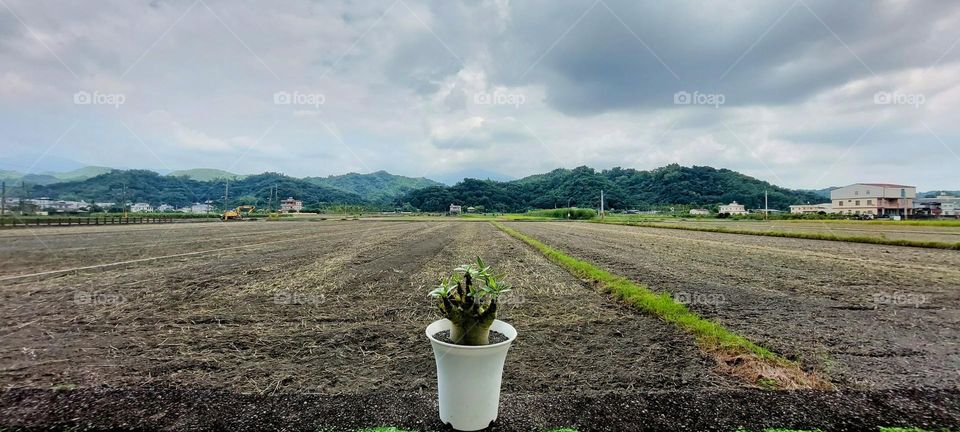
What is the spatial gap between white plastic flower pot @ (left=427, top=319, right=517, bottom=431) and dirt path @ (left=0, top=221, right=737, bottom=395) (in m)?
0.80

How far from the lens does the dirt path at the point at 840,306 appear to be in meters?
4.45

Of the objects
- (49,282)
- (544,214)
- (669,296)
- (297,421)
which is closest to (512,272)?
(669,296)

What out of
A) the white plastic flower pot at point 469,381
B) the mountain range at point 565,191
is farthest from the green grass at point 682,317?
the mountain range at point 565,191

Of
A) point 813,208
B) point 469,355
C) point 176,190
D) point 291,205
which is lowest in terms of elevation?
point 469,355

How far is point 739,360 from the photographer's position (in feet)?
14.9

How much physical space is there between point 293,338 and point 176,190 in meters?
157

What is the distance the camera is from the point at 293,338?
5.45 meters

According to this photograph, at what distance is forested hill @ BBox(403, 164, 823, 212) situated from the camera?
117062mm

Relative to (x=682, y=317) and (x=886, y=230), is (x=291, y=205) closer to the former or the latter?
(x=886, y=230)

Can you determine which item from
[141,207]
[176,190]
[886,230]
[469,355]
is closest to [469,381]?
[469,355]

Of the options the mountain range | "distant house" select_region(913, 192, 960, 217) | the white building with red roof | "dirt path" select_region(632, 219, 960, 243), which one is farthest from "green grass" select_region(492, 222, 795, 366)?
the mountain range

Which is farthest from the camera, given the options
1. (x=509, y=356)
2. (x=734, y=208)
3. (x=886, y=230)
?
(x=734, y=208)

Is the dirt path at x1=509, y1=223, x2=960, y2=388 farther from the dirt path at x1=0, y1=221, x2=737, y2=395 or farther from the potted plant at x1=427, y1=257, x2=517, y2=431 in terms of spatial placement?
the potted plant at x1=427, y1=257, x2=517, y2=431

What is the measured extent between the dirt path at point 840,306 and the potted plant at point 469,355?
11.7ft
